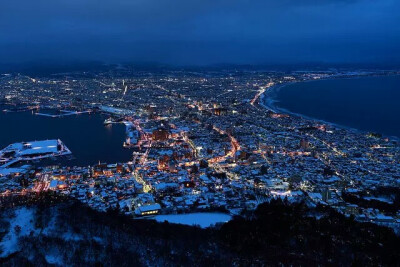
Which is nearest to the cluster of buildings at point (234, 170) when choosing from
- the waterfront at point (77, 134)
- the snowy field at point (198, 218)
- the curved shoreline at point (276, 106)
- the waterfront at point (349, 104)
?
the snowy field at point (198, 218)

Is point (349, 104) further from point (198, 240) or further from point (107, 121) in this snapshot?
point (198, 240)

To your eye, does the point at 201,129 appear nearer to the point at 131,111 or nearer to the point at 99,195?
the point at 131,111

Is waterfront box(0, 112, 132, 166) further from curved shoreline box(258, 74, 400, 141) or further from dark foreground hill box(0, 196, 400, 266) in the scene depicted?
curved shoreline box(258, 74, 400, 141)

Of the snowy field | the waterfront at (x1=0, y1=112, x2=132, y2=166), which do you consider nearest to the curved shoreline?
the waterfront at (x1=0, y1=112, x2=132, y2=166)

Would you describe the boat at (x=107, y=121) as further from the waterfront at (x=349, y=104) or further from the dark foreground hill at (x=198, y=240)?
the dark foreground hill at (x=198, y=240)

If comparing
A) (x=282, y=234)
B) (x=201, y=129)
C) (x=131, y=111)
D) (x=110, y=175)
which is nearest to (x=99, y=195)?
(x=110, y=175)
